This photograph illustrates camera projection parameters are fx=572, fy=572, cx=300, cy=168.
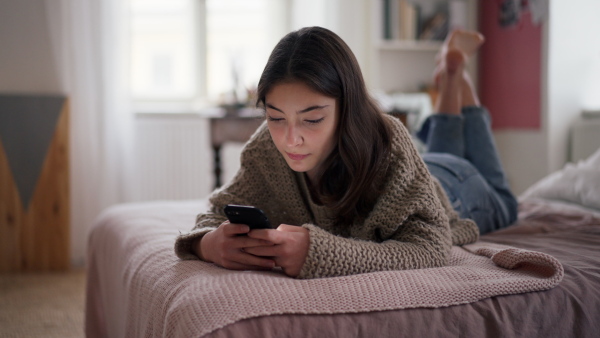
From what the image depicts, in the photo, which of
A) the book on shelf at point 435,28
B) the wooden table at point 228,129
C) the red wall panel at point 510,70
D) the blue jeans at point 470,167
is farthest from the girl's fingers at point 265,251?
the book on shelf at point 435,28

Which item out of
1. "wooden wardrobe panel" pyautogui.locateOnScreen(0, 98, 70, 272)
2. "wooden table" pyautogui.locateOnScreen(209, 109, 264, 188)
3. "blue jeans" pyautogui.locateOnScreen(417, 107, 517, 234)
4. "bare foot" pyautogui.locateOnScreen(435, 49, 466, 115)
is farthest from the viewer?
"wooden wardrobe panel" pyautogui.locateOnScreen(0, 98, 70, 272)

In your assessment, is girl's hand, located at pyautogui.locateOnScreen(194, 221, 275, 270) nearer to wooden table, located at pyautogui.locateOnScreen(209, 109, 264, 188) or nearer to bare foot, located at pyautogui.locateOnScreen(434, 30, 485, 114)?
bare foot, located at pyautogui.locateOnScreen(434, 30, 485, 114)

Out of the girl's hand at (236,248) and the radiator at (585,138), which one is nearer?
the girl's hand at (236,248)

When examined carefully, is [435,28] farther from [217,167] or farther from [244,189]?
[244,189]

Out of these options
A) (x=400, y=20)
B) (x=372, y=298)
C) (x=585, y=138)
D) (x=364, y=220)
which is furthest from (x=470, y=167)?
(x=400, y=20)

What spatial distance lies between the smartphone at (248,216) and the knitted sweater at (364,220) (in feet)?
0.26

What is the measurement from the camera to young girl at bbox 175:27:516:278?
2.88ft

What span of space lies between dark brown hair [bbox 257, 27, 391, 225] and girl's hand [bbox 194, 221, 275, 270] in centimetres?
19

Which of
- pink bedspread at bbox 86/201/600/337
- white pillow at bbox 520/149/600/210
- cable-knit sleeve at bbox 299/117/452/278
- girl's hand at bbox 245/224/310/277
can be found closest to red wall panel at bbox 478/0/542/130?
white pillow at bbox 520/149/600/210

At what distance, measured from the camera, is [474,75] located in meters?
3.44

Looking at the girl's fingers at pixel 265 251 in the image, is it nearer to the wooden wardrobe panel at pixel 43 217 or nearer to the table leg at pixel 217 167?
the table leg at pixel 217 167

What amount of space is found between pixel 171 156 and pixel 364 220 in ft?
7.40

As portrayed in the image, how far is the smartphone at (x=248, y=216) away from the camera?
32.3 inches

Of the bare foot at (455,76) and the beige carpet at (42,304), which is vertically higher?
the bare foot at (455,76)
